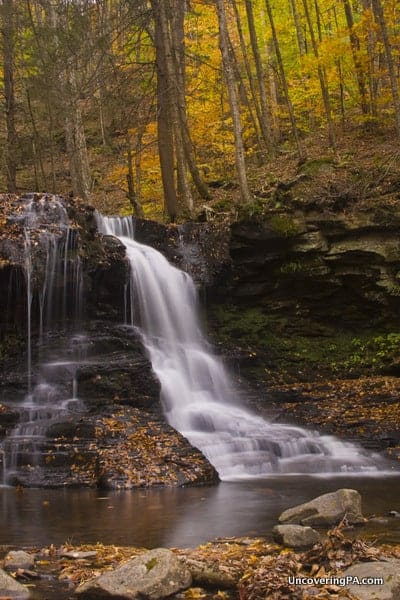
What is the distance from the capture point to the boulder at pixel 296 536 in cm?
507

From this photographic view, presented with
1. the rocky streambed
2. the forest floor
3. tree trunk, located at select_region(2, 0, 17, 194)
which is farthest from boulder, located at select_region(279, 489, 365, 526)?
tree trunk, located at select_region(2, 0, 17, 194)

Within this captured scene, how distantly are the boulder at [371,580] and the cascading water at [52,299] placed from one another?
24.2ft

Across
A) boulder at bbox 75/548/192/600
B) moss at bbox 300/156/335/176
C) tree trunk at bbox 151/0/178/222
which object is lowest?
boulder at bbox 75/548/192/600

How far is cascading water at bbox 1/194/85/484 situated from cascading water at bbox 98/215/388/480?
1654 millimetres

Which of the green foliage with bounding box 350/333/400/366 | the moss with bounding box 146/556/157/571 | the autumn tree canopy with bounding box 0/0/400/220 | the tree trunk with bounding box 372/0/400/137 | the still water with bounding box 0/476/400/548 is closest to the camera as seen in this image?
the moss with bounding box 146/556/157/571

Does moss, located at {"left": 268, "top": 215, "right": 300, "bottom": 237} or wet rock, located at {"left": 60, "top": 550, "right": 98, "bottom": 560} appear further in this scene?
moss, located at {"left": 268, "top": 215, "right": 300, "bottom": 237}

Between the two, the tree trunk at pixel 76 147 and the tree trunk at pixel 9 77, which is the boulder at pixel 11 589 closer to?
the tree trunk at pixel 76 147

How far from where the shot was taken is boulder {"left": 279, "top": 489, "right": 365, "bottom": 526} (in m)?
5.77

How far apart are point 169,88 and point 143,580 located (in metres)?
13.6

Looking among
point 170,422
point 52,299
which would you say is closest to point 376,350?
point 170,422

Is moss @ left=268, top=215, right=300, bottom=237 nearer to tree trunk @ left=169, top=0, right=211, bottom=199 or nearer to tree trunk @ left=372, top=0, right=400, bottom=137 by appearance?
tree trunk @ left=372, top=0, right=400, bottom=137

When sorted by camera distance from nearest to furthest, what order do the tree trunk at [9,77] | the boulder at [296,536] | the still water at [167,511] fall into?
the boulder at [296,536] → the still water at [167,511] → the tree trunk at [9,77]

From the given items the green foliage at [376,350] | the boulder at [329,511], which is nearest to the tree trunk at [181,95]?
the green foliage at [376,350]

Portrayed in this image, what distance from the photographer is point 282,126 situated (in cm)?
2608
